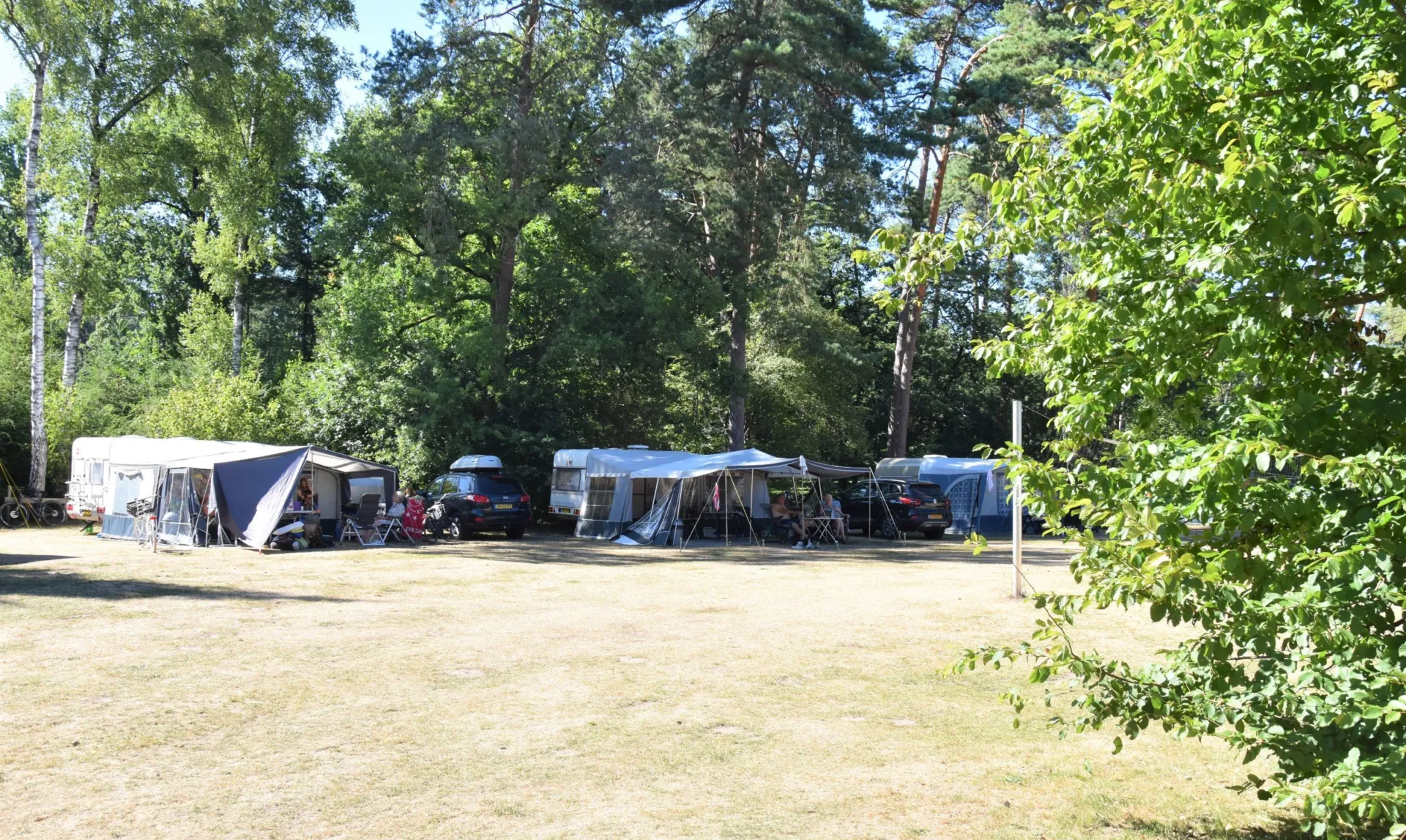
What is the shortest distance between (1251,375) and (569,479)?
22321mm

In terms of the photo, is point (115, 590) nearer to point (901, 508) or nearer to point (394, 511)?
point (394, 511)

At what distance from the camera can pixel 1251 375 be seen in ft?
12.8

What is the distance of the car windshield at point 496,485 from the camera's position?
75.7 feet

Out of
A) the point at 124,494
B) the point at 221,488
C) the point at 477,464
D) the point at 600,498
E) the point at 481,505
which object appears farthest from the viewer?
→ the point at 600,498

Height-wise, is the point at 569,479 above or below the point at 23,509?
above

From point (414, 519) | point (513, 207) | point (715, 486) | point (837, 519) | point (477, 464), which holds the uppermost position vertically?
point (513, 207)

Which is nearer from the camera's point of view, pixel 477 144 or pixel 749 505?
pixel 749 505

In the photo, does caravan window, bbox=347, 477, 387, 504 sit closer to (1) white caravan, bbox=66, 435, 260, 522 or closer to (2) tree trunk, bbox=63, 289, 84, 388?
(1) white caravan, bbox=66, 435, 260, 522

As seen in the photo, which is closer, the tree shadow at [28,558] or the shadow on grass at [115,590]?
the shadow on grass at [115,590]

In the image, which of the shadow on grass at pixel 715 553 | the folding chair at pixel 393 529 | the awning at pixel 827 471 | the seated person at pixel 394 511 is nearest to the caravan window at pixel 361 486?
the seated person at pixel 394 511

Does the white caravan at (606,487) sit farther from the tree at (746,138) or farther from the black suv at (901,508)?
the tree at (746,138)

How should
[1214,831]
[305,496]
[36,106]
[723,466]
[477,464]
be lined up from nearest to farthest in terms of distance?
1. [1214,831]
2. [305,496]
3. [723,466]
4. [36,106]
5. [477,464]

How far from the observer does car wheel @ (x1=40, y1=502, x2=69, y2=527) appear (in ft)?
83.4

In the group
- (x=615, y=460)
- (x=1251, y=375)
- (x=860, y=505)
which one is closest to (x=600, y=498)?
(x=615, y=460)
